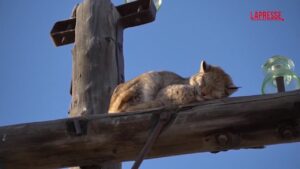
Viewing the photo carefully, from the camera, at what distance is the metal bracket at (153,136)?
300 cm

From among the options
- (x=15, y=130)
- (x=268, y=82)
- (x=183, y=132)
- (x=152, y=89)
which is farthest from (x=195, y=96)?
(x=15, y=130)

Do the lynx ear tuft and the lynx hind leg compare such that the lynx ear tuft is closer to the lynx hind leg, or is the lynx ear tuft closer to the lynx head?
the lynx head

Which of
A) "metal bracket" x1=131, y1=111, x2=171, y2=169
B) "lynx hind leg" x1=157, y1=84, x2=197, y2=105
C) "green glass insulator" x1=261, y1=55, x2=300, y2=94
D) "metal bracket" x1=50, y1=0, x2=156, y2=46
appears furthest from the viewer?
"metal bracket" x1=50, y1=0, x2=156, y2=46

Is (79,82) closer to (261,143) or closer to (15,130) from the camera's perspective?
(15,130)

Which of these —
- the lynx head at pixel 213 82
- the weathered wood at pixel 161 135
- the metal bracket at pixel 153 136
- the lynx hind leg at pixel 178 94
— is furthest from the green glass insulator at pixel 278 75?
the metal bracket at pixel 153 136

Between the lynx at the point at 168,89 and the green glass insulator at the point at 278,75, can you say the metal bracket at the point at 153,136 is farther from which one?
the green glass insulator at the point at 278,75

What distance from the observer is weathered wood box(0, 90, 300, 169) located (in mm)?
3062

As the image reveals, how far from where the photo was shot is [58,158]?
3.33 meters

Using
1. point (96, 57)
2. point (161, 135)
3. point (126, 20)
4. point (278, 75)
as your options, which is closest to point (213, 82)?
point (278, 75)

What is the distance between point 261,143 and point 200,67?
1.93m

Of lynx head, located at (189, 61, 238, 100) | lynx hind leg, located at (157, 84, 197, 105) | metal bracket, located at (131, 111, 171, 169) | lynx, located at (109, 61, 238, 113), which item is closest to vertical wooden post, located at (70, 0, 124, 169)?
lynx, located at (109, 61, 238, 113)

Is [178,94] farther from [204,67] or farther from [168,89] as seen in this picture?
[204,67]

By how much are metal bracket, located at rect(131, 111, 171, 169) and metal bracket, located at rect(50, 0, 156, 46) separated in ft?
6.22

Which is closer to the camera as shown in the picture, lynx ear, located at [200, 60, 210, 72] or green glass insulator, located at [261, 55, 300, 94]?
green glass insulator, located at [261, 55, 300, 94]
